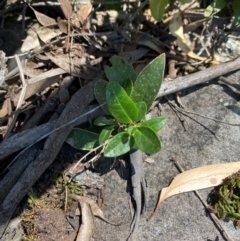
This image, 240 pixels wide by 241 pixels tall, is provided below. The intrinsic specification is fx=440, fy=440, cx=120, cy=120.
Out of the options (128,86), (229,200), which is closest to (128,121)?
(128,86)

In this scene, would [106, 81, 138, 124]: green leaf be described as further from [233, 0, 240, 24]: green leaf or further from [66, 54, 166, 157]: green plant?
[233, 0, 240, 24]: green leaf

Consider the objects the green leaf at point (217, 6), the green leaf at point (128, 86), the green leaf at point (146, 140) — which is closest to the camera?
the green leaf at point (146, 140)

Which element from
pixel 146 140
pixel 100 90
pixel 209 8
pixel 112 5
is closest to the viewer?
pixel 146 140

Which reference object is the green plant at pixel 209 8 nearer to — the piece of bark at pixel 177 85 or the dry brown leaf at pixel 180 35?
the dry brown leaf at pixel 180 35

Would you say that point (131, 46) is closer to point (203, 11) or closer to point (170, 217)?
point (203, 11)

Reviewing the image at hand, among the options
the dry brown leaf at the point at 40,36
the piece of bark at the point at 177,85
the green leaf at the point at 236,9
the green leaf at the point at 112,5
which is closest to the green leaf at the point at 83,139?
Result: the piece of bark at the point at 177,85

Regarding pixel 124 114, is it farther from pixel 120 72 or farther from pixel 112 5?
pixel 112 5
